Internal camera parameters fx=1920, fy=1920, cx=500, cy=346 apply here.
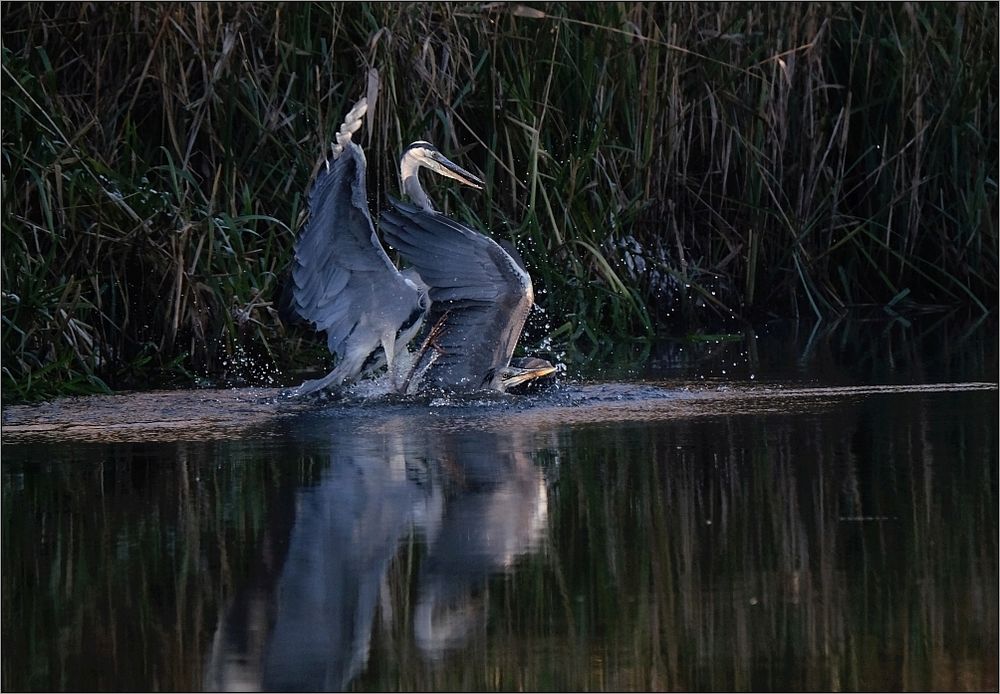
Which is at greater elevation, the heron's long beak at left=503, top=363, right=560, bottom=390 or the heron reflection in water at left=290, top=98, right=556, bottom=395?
the heron reflection in water at left=290, top=98, right=556, bottom=395

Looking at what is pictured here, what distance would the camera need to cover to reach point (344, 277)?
862cm

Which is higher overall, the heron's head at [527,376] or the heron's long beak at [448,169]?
the heron's long beak at [448,169]

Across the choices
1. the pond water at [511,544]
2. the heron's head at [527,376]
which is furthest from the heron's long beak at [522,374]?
the pond water at [511,544]

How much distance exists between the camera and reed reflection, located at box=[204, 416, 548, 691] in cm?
409

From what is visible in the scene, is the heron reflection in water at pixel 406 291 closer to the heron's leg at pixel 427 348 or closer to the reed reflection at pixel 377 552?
the heron's leg at pixel 427 348

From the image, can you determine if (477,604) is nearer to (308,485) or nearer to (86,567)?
(86,567)

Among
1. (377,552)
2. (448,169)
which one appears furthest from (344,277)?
(377,552)

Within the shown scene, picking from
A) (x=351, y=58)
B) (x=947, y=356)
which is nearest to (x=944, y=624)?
(x=947, y=356)

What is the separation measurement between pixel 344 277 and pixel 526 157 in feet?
8.30

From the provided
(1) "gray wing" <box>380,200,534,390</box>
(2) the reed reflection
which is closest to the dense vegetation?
(1) "gray wing" <box>380,200,534,390</box>

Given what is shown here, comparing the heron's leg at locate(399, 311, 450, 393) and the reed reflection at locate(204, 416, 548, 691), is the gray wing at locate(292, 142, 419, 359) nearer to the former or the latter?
the heron's leg at locate(399, 311, 450, 393)

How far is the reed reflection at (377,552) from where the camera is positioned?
409 centimetres

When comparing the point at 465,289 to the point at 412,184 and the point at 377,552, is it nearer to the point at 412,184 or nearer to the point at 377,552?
the point at 412,184

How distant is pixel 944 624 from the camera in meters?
4.18
